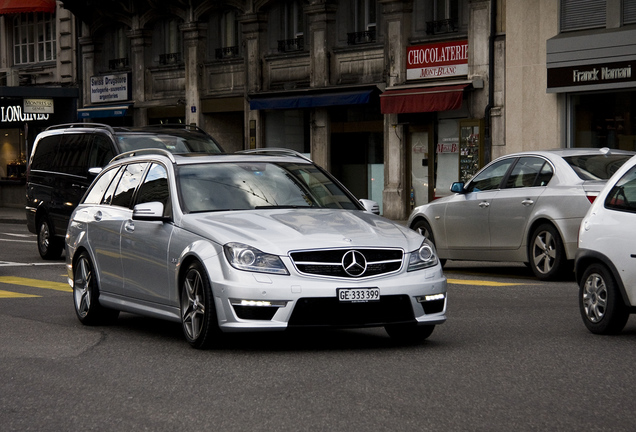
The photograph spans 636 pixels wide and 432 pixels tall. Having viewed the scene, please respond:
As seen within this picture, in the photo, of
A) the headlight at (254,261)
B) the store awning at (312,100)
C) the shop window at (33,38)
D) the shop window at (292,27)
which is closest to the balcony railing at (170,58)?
the store awning at (312,100)

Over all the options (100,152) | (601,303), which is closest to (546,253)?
(601,303)

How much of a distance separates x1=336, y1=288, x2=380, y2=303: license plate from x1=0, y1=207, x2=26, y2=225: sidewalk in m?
26.7

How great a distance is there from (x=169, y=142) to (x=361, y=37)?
44.4ft

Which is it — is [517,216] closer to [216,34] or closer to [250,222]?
[250,222]

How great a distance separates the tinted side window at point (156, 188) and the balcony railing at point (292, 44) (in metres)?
23.9

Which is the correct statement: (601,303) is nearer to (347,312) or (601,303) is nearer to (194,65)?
(347,312)

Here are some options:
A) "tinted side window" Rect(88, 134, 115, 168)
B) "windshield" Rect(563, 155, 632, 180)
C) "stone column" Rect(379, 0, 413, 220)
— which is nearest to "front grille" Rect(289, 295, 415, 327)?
"windshield" Rect(563, 155, 632, 180)

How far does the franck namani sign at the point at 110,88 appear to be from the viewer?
1598 inches

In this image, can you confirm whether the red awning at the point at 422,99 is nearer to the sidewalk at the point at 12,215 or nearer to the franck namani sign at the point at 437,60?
the franck namani sign at the point at 437,60

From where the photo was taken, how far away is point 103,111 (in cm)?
4088

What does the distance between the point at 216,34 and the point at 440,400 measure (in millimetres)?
31407

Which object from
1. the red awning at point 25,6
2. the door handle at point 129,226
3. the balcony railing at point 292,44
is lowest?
the door handle at point 129,226

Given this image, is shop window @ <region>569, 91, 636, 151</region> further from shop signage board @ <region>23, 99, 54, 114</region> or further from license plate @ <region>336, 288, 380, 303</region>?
shop signage board @ <region>23, 99, 54, 114</region>

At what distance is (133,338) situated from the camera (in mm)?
9844
